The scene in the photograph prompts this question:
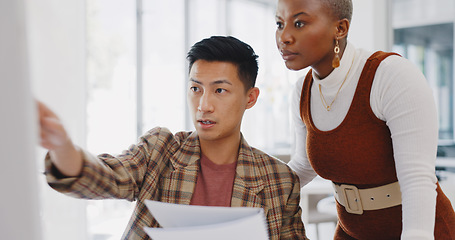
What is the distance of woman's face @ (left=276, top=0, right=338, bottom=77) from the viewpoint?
1.02 m

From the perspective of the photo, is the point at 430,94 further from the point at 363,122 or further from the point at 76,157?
the point at 76,157

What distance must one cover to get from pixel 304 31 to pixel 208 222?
0.56 metres

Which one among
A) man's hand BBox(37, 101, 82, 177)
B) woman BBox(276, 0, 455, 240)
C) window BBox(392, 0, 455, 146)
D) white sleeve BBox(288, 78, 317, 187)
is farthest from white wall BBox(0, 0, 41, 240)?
window BBox(392, 0, 455, 146)

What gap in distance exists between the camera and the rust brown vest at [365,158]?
41.4 inches

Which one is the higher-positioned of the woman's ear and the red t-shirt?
the woman's ear

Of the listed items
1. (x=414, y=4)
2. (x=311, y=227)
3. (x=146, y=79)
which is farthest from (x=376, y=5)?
(x=146, y=79)

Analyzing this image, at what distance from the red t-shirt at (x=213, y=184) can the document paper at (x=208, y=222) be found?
467 mm

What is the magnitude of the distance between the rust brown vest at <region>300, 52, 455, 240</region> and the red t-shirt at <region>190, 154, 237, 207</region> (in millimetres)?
242

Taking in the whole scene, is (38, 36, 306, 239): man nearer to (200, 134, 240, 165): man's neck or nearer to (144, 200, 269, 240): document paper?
(200, 134, 240, 165): man's neck

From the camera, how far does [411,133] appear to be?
94 centimetres

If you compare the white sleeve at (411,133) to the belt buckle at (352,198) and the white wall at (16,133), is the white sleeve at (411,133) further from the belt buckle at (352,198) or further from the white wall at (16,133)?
the white wall at (16,133)

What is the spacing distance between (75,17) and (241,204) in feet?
5.33

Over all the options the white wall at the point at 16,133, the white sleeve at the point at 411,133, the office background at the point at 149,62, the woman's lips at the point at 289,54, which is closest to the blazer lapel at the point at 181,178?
the woman's lips at the point at 289,54

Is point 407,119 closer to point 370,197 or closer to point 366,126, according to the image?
point 366,126
